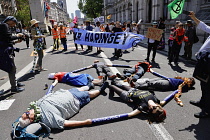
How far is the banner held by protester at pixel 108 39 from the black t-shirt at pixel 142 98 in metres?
5.77

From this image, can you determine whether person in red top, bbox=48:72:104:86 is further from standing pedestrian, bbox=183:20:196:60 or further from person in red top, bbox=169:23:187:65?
standing pedestrian, bbox=183:20:196:60

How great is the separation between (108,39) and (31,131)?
8091 mm

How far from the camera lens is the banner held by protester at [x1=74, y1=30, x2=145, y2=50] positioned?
9.34m

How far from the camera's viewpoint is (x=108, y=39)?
1023 centimetres

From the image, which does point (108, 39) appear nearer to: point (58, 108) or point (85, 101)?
point (85, 101)

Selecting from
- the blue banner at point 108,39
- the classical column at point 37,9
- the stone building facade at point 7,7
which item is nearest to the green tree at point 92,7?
the stone building facade at point 7,7

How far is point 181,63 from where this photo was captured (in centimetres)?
814

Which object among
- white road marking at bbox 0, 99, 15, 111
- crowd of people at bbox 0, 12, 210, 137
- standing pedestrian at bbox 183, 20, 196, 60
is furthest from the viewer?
standing pedestrian at bbox 183, 20, 196, 60

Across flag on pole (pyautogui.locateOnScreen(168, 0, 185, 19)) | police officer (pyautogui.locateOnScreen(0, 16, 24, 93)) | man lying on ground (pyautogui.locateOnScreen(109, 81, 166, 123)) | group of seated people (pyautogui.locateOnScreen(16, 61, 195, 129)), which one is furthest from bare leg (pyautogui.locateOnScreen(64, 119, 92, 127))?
flag on pole (pyautogui.locateOnScreen(168, 0, 185, 19))

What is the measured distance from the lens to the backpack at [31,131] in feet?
9.13

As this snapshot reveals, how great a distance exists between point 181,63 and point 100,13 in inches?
2987

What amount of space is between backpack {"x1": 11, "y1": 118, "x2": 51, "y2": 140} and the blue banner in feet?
23.2

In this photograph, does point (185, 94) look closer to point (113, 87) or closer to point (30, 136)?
point (113, 87)

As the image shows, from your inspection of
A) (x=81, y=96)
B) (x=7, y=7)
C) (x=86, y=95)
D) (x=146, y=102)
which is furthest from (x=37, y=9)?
(x=146, y=102)
